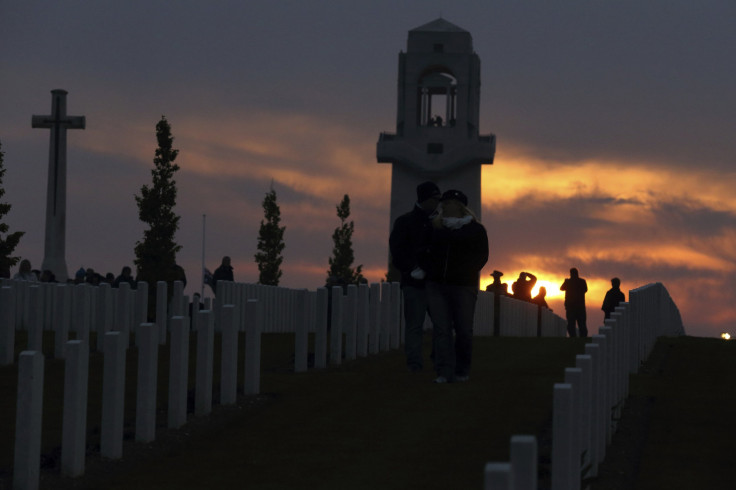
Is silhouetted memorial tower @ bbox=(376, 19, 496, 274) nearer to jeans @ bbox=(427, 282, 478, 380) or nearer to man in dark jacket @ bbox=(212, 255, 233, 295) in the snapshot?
man in dark jacket @ bbox=(212, 255, 233, 295)

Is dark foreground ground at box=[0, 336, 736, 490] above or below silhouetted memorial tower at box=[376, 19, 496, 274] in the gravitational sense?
below

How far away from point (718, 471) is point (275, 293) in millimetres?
21167

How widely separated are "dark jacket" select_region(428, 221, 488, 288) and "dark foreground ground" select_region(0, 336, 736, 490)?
4.22 ft

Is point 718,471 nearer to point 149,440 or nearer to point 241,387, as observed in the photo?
point 149,440

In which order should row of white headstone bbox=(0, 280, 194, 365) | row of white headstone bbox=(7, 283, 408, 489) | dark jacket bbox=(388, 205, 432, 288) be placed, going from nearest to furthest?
row of white headstone bbox=(7, 283, 408, 489) < dark jacket bbox=(388, 205, 432, 288) < row of white headstone bbox=(0, 280, 194, 365)

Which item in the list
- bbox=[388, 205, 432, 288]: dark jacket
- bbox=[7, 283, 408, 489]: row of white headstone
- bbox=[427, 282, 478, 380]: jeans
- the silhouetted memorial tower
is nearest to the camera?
bbox=[7, 283, 408, 489]: row of white headstone

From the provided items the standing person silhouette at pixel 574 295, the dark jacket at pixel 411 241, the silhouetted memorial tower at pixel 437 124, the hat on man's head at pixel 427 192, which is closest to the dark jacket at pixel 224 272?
the standing person silhouette at pixel 574 295

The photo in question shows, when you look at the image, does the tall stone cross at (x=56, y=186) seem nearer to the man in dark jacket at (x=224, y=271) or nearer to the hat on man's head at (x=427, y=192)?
the man in dark jacket at (x=224, y=271)

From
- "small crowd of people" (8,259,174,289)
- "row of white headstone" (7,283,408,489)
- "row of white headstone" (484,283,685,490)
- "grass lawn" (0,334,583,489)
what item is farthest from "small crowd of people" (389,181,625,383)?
"small crowd of people" (8,259,174,289)

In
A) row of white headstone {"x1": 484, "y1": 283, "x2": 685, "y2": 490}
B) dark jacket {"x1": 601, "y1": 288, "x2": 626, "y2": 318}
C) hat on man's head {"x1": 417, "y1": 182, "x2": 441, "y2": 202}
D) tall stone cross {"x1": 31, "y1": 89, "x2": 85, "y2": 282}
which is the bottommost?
row of white headstone {"x1": 484, "y1": 283, "x2": 685, "y2": 490}

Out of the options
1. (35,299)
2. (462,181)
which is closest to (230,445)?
(35,299)

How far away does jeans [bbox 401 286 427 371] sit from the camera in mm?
17859

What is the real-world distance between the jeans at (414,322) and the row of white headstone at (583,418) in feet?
9.09

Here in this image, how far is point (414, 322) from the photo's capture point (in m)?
18.0
